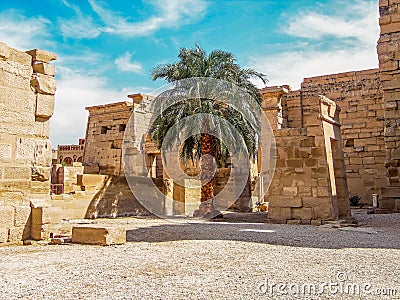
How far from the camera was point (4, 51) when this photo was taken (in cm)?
634

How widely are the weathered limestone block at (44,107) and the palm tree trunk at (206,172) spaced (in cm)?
691

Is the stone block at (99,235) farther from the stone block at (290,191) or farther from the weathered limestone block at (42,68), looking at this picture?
the stone block at (290,191)

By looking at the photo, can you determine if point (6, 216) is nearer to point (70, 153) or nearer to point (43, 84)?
point (43, 84)

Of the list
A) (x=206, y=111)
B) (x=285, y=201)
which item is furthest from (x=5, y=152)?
(x=206, y=111)

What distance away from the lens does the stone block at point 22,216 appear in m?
6.37

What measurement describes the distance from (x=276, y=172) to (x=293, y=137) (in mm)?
946

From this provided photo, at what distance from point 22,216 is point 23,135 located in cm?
127

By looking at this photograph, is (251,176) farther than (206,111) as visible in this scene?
Yes

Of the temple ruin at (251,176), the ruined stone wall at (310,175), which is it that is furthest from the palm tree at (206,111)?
the ruined stone wall at (310,175)

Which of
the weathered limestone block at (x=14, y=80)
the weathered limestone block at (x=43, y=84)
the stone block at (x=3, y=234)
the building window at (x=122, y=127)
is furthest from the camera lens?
the building window at (x=122, y=127)

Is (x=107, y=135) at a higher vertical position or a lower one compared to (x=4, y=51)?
higher

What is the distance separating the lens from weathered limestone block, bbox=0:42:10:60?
6309 mm

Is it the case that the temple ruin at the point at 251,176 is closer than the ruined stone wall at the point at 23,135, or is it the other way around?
the ruined stone wall at the point at 23,135

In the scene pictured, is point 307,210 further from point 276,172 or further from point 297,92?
point 297,92
